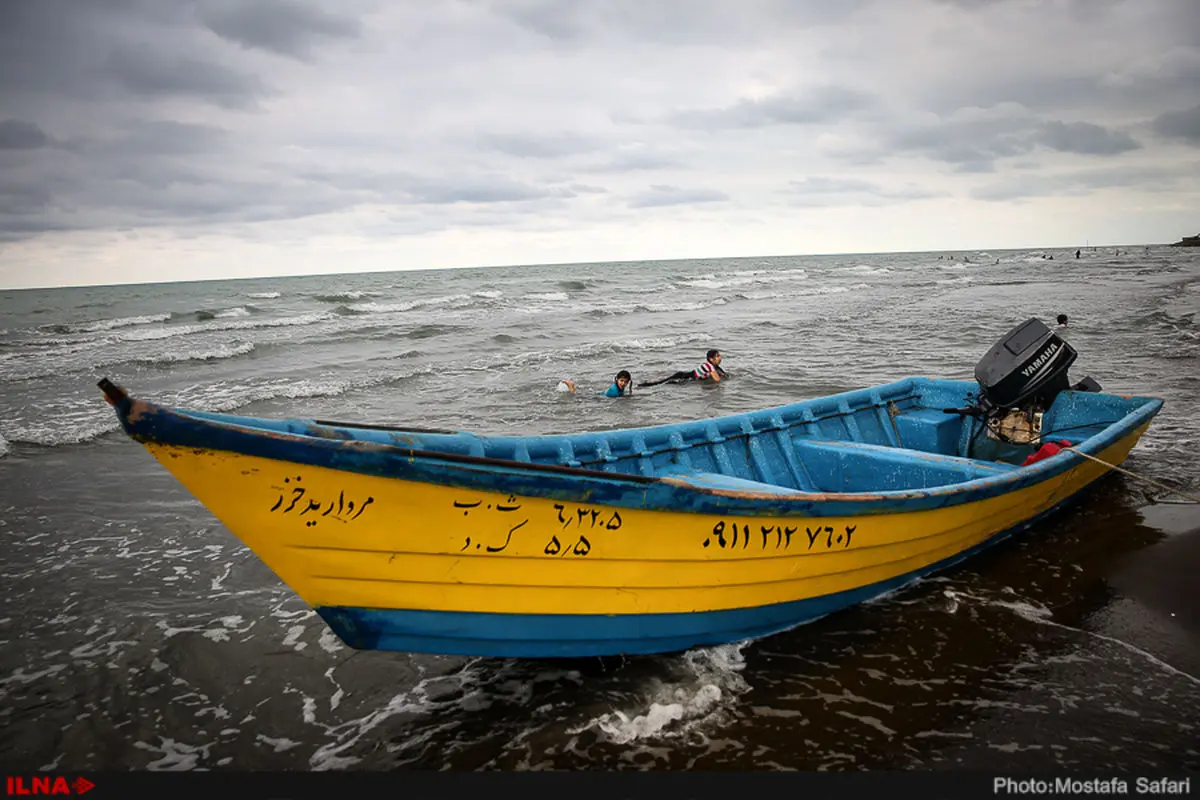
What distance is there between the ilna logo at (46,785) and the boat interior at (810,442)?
7.35 ft

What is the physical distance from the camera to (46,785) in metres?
3.56

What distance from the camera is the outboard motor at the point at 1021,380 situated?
24.1 ft

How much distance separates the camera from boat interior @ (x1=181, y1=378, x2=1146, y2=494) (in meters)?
4.49

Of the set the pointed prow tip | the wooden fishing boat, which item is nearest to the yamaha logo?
the wooden fishing boat

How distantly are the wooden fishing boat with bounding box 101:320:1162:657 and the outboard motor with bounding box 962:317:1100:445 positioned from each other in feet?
4.37

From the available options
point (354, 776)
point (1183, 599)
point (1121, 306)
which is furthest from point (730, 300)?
point (354, 776)

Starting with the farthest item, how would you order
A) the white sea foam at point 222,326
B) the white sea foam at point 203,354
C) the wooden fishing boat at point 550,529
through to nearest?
the white sea foam at point 222,326, the white sea foam at point 203,354, the wooden fishing boat at point 550,529

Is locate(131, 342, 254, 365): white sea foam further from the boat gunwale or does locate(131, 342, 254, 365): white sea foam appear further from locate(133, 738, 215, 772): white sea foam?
the boat gunwale

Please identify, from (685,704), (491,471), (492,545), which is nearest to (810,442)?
(685,704)

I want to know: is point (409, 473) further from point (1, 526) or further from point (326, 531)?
point (1, 526)

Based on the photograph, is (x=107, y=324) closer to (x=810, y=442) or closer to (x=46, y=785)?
(x=46, y=785)

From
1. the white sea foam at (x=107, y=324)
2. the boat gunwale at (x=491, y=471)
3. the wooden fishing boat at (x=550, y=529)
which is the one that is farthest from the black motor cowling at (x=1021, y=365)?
the white sea foam at (x=107, y=324)

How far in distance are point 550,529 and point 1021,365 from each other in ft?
20.3

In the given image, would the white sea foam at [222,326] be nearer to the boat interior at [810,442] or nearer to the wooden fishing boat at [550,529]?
the boat interior at [810,442]
